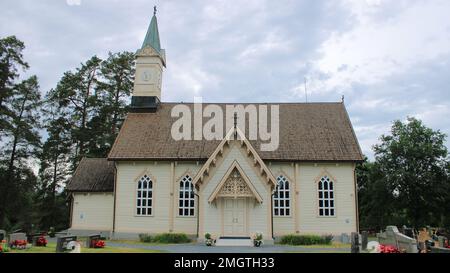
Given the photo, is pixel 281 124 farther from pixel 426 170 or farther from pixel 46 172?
pixel 46 172

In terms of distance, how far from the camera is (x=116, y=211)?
31.5m

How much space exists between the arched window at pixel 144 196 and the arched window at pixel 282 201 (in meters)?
9.90

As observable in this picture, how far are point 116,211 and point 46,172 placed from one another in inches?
799

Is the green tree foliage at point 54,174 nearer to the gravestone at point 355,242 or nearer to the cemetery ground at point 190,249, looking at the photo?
the cemetery ground at point 190,249

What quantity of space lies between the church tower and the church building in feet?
7.92

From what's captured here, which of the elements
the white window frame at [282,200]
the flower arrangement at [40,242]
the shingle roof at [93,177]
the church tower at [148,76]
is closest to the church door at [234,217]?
the white window frame at [282,200]

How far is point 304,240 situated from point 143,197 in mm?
12912

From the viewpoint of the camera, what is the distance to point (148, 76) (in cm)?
3712

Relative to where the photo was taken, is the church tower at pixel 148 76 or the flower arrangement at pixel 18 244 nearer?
the flower arrangement at pixel 18 244

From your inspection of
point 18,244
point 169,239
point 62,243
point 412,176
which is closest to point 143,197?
point 169,239

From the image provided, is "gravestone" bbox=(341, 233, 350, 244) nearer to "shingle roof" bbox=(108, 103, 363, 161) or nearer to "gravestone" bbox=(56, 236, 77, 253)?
"shingle roof" bbox=(108, 103, 363, 161)

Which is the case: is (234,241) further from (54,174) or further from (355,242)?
(54,174)

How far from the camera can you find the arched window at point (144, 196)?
31.5 m
